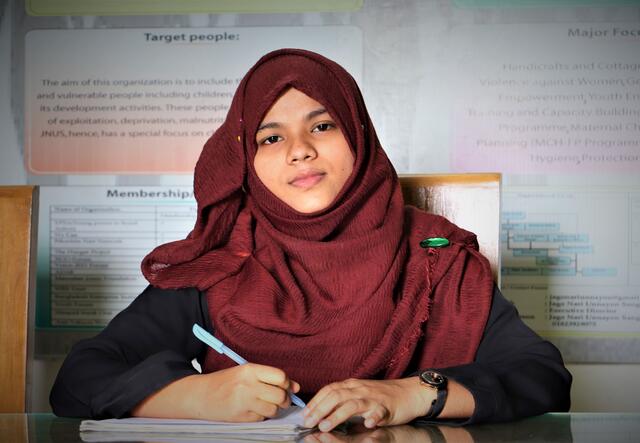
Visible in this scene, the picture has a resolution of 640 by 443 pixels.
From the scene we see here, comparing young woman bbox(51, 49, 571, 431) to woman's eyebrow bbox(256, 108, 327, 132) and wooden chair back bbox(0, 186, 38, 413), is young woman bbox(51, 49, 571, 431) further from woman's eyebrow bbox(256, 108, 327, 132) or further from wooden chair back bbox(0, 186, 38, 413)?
wooden chair back bbox(0, 186, 38, 413)

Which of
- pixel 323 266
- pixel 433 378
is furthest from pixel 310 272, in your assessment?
pixel 433 378

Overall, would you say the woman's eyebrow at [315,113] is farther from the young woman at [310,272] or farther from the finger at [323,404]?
the finger at [323,404]

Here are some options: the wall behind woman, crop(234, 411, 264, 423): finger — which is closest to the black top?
crop(234, 411, 264, 423): finger

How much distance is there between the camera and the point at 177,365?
1162mm

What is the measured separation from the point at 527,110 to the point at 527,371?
1589mm

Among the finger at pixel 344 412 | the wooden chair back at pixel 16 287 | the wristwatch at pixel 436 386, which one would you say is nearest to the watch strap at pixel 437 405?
the wristwatch at pixel 436 386

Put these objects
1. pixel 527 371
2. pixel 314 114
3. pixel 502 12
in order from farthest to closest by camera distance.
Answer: pixel 502 12 → pixel 314 114 → pixel 527 371

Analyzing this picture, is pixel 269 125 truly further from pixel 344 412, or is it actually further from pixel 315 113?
pixel 344 412

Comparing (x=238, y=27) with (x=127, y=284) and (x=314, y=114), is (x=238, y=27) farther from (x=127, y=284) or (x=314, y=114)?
(x=314, y=114)

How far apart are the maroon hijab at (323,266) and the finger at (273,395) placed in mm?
318

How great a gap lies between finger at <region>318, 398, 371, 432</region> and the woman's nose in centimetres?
54

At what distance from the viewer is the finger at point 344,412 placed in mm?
999

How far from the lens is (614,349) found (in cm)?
264

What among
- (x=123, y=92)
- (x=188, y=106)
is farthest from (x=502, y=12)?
(x=123, y=92)
